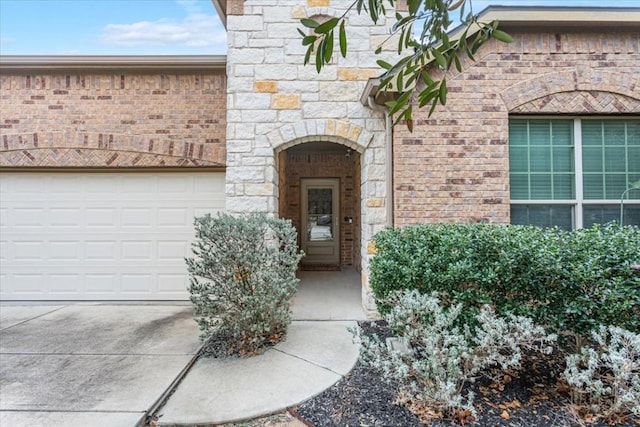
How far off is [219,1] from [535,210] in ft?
18.5

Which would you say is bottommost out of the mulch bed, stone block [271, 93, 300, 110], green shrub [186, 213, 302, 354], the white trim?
the mulch bed

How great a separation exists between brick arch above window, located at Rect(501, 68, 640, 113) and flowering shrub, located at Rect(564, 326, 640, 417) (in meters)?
3.24

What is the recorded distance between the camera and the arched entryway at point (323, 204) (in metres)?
9.11

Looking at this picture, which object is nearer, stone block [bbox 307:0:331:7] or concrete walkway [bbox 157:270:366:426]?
concrete walkway [bbox 157:270:366:426]

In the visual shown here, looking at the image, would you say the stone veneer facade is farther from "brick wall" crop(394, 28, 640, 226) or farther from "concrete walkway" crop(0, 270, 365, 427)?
"concrete walkway" crop(0, 270, 365, 427)

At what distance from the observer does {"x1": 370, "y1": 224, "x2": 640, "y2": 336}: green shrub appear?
2611mm

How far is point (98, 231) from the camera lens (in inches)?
237

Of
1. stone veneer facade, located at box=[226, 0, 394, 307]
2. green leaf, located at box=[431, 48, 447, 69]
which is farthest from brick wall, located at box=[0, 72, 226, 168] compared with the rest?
green leaf, located at box=[431, 48, 447, 69]

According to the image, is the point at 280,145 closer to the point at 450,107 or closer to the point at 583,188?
the point at 450,107

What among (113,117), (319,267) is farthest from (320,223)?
(113,117)

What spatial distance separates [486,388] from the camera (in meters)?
2.95

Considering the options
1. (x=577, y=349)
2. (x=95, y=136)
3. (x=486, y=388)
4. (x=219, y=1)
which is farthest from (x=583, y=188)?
(x=95, y=136)

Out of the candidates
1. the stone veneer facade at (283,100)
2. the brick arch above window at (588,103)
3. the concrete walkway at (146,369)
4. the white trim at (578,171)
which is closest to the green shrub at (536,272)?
the concrete walkway at (146,369)

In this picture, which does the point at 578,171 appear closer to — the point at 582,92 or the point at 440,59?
the point at 582,92
